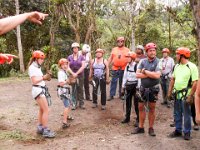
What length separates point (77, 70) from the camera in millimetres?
9891

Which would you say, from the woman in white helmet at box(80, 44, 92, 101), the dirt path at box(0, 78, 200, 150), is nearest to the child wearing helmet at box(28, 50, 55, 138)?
the dirt path at box(0, 78, 200, 150)

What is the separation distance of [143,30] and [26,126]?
14.2 metres

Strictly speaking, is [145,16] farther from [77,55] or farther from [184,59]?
[184,59]

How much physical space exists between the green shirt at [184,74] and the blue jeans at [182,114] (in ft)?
1.14

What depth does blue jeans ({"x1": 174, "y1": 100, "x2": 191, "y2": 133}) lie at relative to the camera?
719 centimetres

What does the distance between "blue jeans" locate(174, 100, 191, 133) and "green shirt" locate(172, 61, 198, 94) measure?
0.35m

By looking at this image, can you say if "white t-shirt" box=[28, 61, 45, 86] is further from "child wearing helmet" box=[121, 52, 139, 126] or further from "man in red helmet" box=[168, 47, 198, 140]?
"man in red helmet" box=[168, 47, 198, 140]

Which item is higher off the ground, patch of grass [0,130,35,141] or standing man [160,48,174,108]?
standing man [160,48,174,108]

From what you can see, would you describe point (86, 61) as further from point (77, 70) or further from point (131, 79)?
point (131, 79)

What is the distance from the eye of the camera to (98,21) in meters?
22.0

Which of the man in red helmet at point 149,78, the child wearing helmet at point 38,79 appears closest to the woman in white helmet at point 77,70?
the child wearing helmet at point 38,79

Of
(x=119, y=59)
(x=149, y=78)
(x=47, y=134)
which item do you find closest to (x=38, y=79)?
(x=47, y=134)

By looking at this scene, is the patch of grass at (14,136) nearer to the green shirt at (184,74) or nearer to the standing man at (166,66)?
the green shirt at (184,74)

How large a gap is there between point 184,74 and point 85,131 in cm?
267
